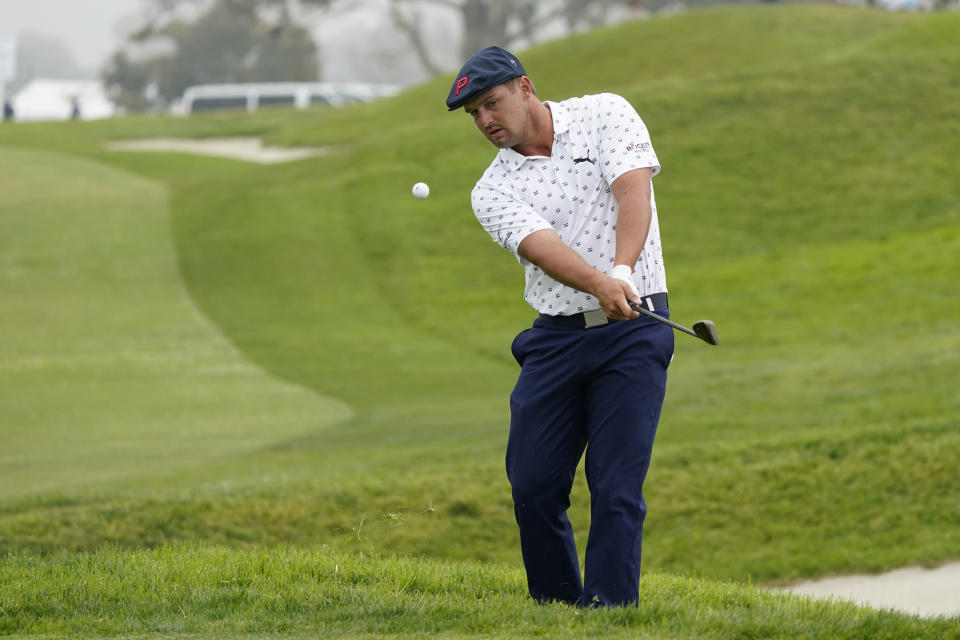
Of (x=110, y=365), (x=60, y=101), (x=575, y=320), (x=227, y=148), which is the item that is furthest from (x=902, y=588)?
(x=60, y=101)

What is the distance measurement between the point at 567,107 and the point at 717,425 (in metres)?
7.18

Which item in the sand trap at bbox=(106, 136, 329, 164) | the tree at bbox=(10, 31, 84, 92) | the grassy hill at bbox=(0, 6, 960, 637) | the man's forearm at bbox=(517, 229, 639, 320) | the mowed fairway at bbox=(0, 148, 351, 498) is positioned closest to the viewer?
the man's forearm at bbox=(517, 229, 639, 320)

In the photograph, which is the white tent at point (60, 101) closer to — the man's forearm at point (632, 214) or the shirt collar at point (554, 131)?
the shirt collar at point (554, 131)

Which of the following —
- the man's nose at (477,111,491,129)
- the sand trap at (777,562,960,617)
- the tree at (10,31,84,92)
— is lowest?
the sand trap at (777,562,960,617)

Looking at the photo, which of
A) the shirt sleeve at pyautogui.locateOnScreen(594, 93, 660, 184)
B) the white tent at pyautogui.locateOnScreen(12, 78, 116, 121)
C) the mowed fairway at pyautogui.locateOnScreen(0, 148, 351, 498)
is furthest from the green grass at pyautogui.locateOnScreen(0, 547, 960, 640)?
the white tent at pyautogui.locateOnScreen(12, 78, 116, 121)

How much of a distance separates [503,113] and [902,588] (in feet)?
14.9

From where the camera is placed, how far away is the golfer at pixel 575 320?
4.72 meters

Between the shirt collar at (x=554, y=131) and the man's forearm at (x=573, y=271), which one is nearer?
the man's forearm at (x=573, y=271)

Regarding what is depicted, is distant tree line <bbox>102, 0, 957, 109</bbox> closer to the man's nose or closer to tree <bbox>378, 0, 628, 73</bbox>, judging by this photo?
tree <bbox>378, 0, 628, 73</bbox>

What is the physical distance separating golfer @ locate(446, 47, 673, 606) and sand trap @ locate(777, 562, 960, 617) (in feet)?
10.5


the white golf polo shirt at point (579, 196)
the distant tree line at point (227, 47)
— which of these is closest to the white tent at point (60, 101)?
the distant tree line at point (227, 47)

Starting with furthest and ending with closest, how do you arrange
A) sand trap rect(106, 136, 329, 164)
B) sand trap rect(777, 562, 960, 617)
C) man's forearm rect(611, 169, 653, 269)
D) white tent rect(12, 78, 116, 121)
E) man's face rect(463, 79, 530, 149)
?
white tent rect(12, 78, 116, 121)
sand trap rect(106, 136, 329, 164)
sand trap rect(777, 562, 960, 617)
man's face rect(463, 79, 530, 149)
man's forearm rect(611, 169, 653, 269)

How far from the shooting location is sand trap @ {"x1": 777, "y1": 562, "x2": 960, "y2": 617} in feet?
25.1

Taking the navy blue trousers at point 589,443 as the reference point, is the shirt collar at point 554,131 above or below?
above
